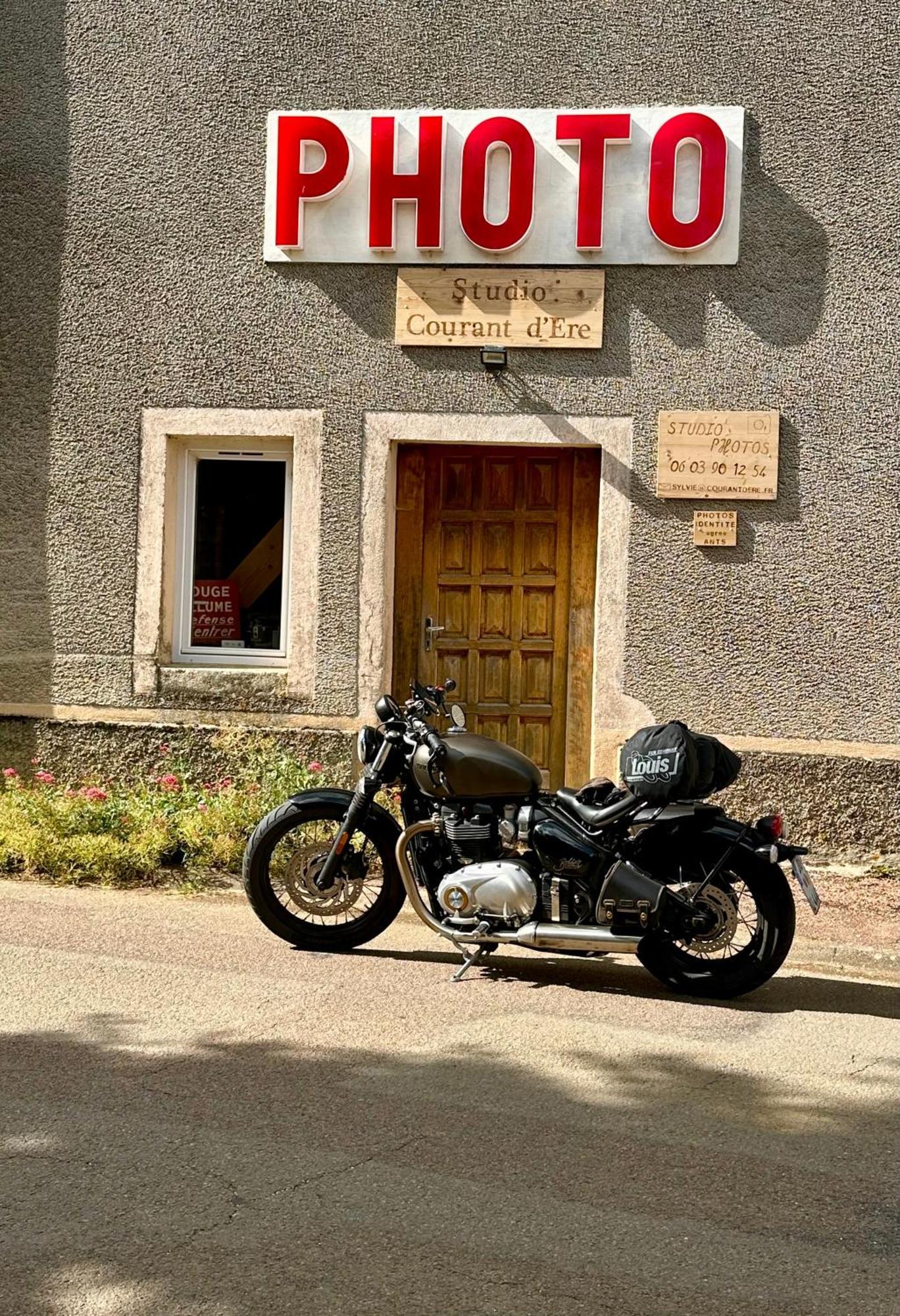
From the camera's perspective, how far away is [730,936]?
5.62 m

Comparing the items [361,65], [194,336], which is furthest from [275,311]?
[361,65]

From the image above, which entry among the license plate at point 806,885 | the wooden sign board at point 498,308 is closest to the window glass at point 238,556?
the wooden sign board at point 498,308

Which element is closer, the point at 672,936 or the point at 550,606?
the point at 672,936

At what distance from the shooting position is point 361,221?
8805 millimetres

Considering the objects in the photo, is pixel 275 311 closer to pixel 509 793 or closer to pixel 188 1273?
pixel 509 793

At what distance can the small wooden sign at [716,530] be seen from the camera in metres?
8.50

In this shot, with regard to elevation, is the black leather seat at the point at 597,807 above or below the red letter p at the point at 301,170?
below

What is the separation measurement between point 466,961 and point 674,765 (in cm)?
117

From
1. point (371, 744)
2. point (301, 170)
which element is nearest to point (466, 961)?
point (371, 744)

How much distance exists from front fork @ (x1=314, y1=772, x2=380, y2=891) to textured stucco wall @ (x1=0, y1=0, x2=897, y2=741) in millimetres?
2832

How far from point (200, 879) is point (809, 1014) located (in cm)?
336

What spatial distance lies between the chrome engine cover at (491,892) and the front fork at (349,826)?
473 millimetres

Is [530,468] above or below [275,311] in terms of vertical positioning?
below

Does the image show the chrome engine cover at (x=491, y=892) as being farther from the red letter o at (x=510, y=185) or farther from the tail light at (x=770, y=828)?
the red letter o at (x=510, y=185)
